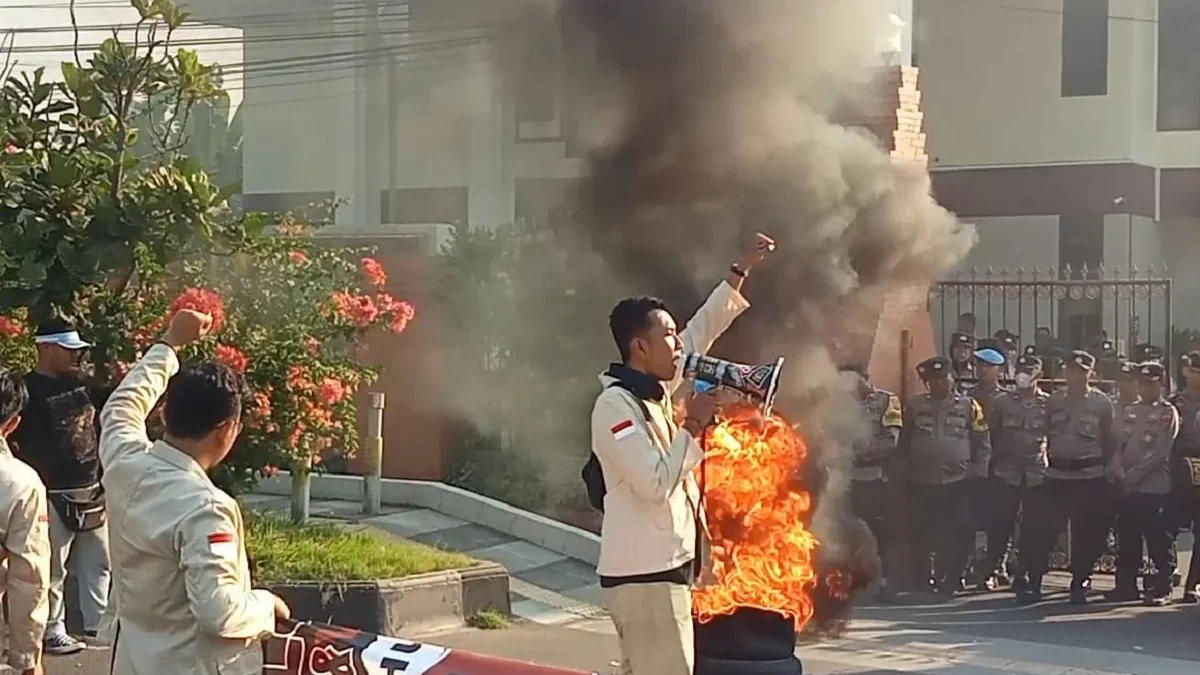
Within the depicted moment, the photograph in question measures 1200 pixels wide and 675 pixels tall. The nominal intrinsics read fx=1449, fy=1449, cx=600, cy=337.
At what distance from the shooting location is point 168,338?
13.2ft

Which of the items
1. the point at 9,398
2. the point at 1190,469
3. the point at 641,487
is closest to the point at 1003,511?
the point at 1190,469

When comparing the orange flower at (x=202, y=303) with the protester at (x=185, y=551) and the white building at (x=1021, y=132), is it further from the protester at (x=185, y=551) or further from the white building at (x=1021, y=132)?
the white building at (x=1021, y=132)

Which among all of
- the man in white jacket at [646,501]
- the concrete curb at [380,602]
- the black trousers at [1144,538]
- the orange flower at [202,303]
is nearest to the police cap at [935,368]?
the black trousers at [1144,538]

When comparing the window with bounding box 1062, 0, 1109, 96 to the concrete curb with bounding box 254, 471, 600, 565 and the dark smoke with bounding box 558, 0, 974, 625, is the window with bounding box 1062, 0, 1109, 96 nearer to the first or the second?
the dark smoke with bounding box 558, 0, 974, 625

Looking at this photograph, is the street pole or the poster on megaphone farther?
the street pole

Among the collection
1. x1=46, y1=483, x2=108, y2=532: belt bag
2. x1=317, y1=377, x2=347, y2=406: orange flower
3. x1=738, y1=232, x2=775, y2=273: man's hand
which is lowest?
x1=46, y1=483, x2=108, y2=532: belt bag

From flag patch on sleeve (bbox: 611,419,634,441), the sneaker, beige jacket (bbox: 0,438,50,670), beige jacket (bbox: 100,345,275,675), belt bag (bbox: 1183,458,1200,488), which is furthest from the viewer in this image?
belt bag (bbox: 1183,458,1200,488)

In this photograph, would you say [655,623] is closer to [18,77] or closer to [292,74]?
[18,77]

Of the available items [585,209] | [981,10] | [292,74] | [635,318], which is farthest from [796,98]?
[981,10]

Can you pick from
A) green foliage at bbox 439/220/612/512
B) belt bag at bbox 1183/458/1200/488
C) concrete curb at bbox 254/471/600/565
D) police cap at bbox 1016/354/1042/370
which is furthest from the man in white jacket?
police cap at bbox 1016/354/1042/370

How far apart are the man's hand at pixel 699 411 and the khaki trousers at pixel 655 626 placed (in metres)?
0.54

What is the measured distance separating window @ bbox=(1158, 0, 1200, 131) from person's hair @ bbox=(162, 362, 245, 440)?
1636cm

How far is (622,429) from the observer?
4.10 m

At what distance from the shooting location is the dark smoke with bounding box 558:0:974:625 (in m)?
7.18
